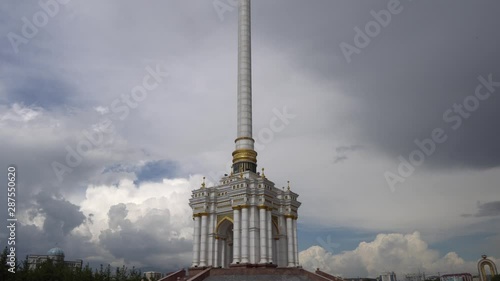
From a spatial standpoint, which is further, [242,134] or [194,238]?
[242,134]

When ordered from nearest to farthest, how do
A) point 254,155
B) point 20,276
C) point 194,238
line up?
1. point 20,276
2. point 194,238
3. point 254,155

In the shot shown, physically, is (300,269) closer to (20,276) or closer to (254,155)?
(254,155)

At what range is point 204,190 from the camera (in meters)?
48.1

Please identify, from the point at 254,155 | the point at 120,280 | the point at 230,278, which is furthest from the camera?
the point at 120,280

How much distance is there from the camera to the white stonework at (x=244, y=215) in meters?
43.2

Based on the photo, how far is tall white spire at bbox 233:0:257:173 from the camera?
49.8m

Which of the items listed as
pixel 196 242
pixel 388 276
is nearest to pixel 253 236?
pixel 196 242

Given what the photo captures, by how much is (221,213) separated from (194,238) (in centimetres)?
441

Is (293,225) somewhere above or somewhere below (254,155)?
below

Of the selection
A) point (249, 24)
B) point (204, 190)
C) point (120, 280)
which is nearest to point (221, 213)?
point (204, 190)

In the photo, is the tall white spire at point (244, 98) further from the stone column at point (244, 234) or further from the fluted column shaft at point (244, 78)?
the stone column at point (244, 234)

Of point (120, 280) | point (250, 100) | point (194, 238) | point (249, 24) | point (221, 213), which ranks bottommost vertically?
point (120, 280)

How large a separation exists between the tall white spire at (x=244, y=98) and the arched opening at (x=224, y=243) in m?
6.91

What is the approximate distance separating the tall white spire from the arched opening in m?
6.91
